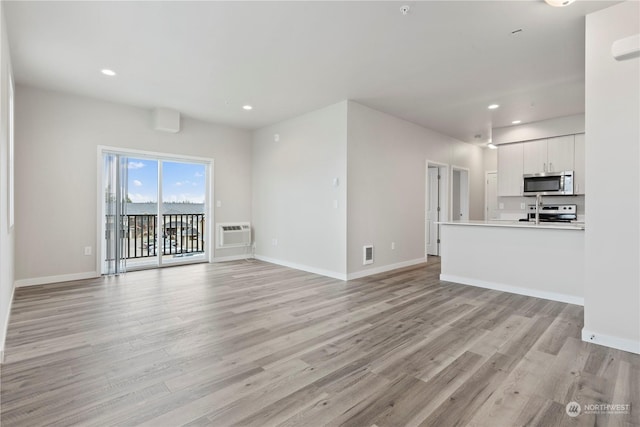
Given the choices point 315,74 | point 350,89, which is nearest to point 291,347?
point 315,74

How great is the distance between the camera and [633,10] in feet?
7.95

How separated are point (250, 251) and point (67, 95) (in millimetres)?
4040

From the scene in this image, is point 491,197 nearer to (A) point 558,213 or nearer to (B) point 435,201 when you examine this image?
(B) point 435,201

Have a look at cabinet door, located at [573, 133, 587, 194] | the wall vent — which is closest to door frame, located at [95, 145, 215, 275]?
the wall vent

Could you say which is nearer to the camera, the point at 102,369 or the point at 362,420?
the point at 362,420

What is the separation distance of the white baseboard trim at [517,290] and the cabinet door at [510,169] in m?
2.82

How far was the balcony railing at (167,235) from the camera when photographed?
5.86 m

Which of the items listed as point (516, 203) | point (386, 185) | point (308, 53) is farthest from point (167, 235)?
point (516, 203)

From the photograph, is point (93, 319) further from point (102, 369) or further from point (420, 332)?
point (420, 332)

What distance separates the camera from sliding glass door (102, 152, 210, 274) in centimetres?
502

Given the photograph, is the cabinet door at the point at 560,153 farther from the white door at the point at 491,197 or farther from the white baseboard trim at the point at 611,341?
the white baseboard trim at the point at 611,341

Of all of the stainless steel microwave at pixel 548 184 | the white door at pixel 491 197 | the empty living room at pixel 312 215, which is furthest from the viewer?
the white door at pixel 491 197

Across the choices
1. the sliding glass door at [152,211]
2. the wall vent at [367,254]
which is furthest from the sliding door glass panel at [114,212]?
the wall vent at [367,254]

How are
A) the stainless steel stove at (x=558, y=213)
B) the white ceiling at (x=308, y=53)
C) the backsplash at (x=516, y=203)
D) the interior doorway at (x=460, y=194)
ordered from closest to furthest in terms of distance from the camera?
1. the white ceiling at (x=308, y=53)
2. the stainless steel stove at (x=558, y=213)
3. the backsplash at (x=516, y=203)
4. the interior doorway at (x=460, y=194)
